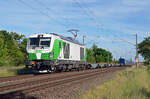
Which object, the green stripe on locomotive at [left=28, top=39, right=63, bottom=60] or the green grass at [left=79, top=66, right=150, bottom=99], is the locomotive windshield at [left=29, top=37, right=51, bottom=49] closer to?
the green stripe on locomotive at [left=28, top=39, right=63, bottom=60]

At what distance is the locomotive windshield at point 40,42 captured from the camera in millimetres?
19578

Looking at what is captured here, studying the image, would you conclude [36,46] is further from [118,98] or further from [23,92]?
[118,98]

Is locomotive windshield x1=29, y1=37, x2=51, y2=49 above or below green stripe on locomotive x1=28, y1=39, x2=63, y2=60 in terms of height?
above

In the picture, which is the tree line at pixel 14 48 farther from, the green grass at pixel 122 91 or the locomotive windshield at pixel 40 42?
the green grass at pixel 122 91

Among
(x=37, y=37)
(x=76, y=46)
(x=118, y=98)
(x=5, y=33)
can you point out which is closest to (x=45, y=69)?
(x=37, y=37)

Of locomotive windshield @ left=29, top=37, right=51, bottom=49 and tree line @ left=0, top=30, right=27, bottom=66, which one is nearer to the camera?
locomotive windshield @ left=29, top=37, right=51, bottom=49

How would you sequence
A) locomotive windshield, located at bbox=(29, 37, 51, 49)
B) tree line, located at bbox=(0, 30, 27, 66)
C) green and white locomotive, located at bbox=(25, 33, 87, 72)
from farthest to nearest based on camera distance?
tree line, located at bbox=(0, 30, 27, 66) < locomotive windshield, located at bbox=(29, 37, 51, 49) < green and white locomotive, located at bbox=(25, 33, 87, 72)

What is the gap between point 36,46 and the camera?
19734 millimetres

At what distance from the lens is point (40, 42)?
19.9 metres

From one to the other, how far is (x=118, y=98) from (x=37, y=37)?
13.8 meters

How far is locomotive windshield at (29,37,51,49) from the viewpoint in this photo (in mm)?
19578

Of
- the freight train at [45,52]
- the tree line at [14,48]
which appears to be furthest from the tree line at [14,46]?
the freight train at [45,52]

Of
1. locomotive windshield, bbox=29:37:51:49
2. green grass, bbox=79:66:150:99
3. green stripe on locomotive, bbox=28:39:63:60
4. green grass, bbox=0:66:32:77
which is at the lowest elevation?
green grass, bbox=79:66:150:99

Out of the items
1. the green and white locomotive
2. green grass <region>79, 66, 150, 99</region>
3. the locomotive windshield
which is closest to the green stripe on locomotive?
the green and white locomotive
